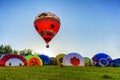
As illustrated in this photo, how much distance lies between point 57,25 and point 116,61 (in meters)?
16.4

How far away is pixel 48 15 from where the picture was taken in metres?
34.5

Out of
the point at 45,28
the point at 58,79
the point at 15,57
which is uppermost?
the point at 45,28

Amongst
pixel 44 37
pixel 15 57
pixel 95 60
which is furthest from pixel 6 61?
pixel 95 60

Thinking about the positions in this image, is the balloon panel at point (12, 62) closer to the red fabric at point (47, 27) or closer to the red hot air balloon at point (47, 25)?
the red hot air balloon at point (47, 25)

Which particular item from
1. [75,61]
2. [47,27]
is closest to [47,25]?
[47,27]

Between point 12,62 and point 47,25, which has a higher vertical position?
point 47,25

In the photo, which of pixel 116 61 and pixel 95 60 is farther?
pixel 95 60

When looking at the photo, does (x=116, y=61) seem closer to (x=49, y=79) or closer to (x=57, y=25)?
(x=57, y=25)

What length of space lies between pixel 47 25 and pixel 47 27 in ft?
0.86

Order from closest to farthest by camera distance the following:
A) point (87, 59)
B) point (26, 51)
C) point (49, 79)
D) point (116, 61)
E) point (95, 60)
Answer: point (49, 79) < point (116, 61) < point (95, 60) < point (87, 59) < point (26, 51)

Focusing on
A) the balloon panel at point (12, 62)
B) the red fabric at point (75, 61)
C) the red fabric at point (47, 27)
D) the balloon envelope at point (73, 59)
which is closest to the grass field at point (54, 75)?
the red fabric at point (47, 27)

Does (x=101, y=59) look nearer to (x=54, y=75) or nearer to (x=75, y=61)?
(x=75, y=61)

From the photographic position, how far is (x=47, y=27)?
33.6 m

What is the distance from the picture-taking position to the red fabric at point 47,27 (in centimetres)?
3366
